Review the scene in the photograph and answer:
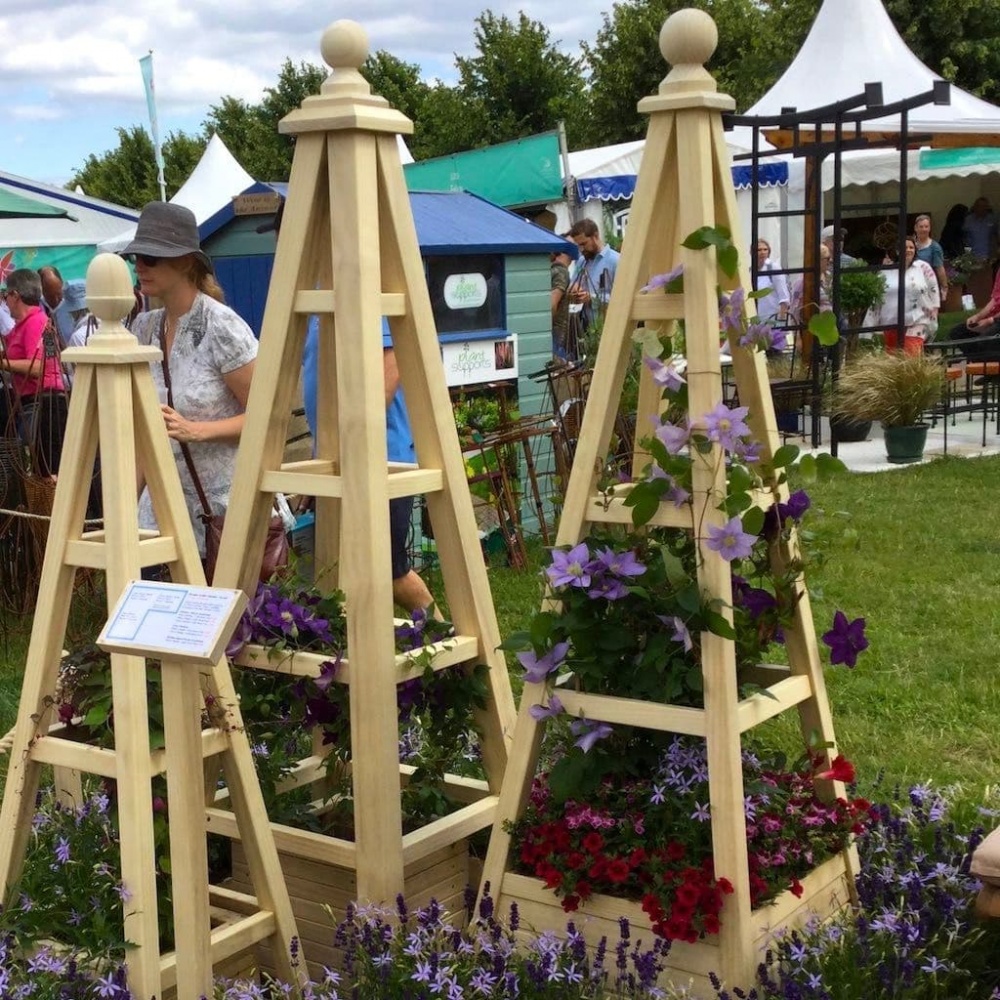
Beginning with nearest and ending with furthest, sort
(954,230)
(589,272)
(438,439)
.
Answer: (438,439), (589,272), (954,230)

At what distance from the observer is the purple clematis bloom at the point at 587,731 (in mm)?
2396

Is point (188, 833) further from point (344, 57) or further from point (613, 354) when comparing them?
point (344, 57)

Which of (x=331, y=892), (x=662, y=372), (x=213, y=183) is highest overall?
(x=213, y=183)

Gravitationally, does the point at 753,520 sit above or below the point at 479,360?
above

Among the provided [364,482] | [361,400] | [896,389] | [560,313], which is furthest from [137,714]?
[896,389]

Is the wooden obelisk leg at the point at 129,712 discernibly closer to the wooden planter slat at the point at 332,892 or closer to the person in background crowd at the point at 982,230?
the wooden planter slat at the point at 332,892

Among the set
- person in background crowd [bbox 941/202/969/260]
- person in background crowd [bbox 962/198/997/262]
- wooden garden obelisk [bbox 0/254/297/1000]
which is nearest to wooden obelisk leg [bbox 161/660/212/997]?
wooden garden obelisk [bbox 0/254/297/1000]

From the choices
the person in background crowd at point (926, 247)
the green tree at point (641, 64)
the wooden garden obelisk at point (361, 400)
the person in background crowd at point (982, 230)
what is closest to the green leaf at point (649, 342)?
the wooden garden obelisk at point (361, 400)

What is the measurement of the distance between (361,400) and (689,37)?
0.89 m

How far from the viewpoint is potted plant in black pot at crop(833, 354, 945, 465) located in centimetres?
920

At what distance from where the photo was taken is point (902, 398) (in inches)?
365

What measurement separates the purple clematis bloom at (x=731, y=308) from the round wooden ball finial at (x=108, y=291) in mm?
1094

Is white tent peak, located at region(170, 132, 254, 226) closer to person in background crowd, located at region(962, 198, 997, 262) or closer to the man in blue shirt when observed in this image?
person in background crowd, located at region(962, 198, 997, 262)

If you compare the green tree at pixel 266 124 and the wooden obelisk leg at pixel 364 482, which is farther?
the green tree at pixel 266 124
